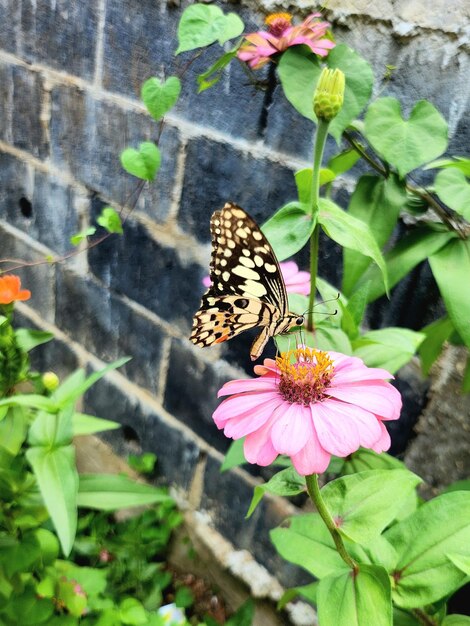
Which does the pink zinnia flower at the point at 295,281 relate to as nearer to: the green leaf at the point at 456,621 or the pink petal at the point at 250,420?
the pink petal at the point at 250,420

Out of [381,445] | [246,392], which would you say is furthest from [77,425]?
[381,445]

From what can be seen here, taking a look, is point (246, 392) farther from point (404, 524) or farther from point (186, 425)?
point (186, 425)

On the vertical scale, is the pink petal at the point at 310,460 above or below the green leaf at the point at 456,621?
above

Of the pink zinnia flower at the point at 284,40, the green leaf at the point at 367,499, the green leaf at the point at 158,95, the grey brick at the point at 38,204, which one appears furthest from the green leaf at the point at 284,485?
the grey brick at the point at 38,204

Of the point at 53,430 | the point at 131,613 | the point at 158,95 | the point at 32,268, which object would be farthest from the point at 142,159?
the point at 131,613

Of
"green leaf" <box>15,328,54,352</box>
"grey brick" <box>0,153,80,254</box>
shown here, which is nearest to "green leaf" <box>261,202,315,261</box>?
"green leaf" <box>15,328,54,352</box>

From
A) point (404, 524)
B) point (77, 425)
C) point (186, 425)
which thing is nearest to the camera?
point (404, 524)

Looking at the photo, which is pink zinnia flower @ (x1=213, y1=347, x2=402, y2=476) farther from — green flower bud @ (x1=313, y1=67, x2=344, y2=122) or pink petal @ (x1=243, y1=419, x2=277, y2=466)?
green flower bud @ (x1=313, y1=67, x2=344, y2=122)

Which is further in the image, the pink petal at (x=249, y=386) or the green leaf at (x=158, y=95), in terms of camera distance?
the green leaf at (x=158, y=95)
